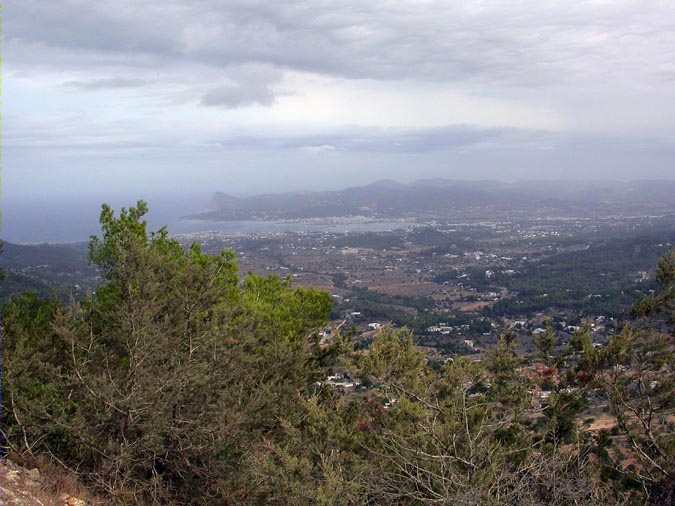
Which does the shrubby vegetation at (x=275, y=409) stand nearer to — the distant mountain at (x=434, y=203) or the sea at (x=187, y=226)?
the sea at (x=187, y=226)

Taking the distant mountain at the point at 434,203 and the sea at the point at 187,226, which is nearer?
the sea at the point at 187,226

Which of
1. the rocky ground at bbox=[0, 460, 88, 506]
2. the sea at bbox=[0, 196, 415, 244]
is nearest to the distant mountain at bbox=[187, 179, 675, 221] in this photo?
the sea at bbox=[0, 196, 415, 244]

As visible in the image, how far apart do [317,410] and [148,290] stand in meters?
2.48

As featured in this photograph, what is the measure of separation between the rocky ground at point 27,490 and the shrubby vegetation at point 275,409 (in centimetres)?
46

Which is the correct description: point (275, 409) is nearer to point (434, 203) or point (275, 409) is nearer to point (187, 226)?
point (187, 226)

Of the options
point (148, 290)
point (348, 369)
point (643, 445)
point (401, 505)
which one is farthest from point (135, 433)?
point (643, 445)

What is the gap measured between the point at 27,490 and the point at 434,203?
114 m

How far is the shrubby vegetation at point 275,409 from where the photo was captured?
580 centimetres

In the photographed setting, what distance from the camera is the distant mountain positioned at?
339 ft

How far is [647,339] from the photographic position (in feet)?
26.2

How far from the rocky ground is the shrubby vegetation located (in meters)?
0.46

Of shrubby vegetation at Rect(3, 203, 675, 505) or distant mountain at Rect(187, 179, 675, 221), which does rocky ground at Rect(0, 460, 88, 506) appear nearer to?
shrubby vegetation at Rect(3, 203, 675, 505)

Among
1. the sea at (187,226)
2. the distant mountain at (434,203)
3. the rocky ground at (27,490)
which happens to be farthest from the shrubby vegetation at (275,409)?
the distant mountain at (434,203)

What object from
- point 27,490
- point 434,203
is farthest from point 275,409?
point 434,203
